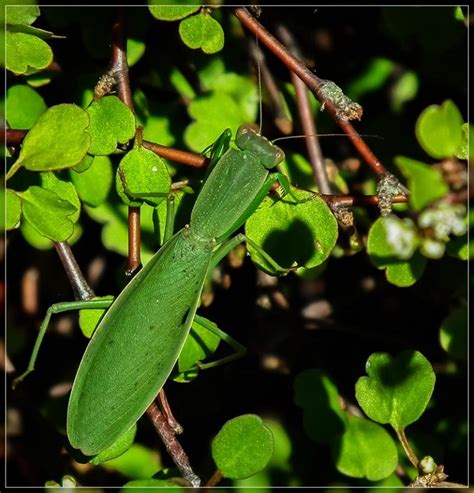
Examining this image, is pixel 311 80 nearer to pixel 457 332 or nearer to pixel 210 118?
pixel 210 118

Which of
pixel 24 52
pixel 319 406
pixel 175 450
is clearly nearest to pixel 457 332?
pixel 319 406

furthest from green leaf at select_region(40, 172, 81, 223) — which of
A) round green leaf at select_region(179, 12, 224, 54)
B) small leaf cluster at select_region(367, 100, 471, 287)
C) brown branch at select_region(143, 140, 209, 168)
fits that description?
small leaf cluster at select_region(367, 100, 471, 287)

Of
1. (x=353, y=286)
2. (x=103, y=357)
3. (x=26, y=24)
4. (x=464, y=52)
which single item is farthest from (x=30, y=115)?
(x=464, y=52)

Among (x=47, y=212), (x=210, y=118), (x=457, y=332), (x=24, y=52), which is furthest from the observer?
(x=210, y=118)

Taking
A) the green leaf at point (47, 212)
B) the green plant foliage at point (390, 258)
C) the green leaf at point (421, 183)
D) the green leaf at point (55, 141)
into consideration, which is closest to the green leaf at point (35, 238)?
the green leaf at point (47, 212)

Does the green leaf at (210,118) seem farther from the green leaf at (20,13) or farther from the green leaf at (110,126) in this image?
the green leaf at (20,13)

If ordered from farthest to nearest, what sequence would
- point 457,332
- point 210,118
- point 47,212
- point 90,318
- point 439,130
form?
point 210,118 < point 457,332 < point 90,318 < point 47,212 < point 439,130

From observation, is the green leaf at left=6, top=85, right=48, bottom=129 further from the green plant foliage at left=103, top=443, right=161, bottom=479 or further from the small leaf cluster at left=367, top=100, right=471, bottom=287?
the small leaf cluster at left=367, top=100, right=471, bottom=287
